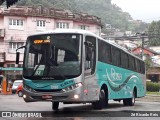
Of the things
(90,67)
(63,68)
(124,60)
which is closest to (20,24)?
(124,60)

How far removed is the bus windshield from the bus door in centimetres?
50

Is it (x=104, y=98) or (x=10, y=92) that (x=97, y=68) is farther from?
(x=10, y=92)

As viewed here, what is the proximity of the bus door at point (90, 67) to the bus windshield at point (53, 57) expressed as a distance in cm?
50

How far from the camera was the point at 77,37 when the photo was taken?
14.2 m

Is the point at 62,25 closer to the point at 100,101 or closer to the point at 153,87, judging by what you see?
the point at 153,87

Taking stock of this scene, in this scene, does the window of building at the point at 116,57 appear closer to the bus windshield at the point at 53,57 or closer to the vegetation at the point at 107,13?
the bus windshield at the point at 53,57

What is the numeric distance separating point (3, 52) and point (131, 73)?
31208mm

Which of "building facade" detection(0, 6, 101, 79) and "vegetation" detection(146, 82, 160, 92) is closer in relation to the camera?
"vegetation" detection(146, 82, 160, 92)

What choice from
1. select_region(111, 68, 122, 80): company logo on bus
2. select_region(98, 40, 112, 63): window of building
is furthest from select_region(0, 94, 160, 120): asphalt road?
select_region(98, 40, 112, 63): window of building

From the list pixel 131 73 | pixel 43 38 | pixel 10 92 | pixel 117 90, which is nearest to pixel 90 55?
pixel 43 38

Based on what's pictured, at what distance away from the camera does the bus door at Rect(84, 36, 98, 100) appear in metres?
14.3

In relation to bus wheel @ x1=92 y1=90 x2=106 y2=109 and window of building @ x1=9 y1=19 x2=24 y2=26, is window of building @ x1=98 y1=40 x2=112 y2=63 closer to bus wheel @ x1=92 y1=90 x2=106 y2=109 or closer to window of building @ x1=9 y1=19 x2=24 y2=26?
bus wheel @ x1=92 y1=90 x2=106 y2=109

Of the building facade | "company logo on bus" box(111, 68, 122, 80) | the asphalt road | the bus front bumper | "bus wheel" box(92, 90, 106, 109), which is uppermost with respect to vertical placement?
the building facade

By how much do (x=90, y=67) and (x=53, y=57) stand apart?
5.24 ft
